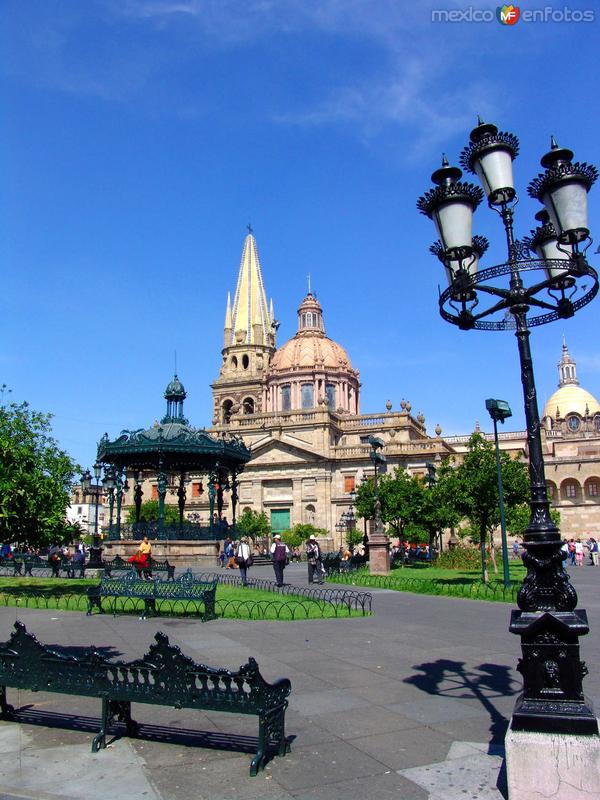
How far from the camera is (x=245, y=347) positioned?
73750 mm

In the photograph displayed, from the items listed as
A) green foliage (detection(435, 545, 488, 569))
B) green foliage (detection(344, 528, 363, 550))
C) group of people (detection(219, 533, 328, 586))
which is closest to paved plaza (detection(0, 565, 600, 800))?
group of people (detection(219, 533, 328, 586))

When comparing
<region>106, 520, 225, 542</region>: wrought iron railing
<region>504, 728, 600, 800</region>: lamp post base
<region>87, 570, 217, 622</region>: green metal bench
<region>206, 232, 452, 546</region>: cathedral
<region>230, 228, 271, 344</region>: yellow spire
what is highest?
<region>230, 228, 271, 344</region>: yellow spire

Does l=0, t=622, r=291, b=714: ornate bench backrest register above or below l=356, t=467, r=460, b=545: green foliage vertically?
below

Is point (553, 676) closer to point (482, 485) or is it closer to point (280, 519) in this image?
point (482, 485)

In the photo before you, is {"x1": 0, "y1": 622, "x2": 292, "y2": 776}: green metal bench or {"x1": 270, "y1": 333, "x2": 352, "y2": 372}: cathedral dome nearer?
{"x1": 0, "y1": 622, "x2": 292, "y2": 776}: green metal bench

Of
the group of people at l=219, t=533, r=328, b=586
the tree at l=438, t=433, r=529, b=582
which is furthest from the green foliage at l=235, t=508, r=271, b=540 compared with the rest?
Result: the tree at l=438, t=433, r=529, b=582

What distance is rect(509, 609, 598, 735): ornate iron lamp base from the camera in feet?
14.0

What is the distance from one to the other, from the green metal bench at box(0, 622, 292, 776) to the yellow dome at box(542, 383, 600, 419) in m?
78.8

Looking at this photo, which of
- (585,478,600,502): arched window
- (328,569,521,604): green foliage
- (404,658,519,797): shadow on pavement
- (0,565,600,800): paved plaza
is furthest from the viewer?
(585,478,600,502): arched window

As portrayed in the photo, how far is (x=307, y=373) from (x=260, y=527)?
1810cm

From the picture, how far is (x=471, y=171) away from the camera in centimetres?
645

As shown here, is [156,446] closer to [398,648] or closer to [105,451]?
[105,451]

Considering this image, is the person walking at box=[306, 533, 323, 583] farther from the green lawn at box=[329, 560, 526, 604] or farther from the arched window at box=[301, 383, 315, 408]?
the arched window at box=[301, 383, 315, 408]

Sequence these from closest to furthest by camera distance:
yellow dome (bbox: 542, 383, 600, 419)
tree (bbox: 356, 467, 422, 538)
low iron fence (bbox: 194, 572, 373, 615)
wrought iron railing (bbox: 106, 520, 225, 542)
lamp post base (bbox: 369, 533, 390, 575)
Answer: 1. low iron fence (bbox: 194, 572, 373, 615)
2. lamp post base (bbox: 369, 533, 390, 575)
3. wrought iron railing (bbox: 106, 520, 225, 542)
4. tree (bbox: 356, 467, 422, 538)
5. yellow dome (bbox: 542, 383, 600, 419)
